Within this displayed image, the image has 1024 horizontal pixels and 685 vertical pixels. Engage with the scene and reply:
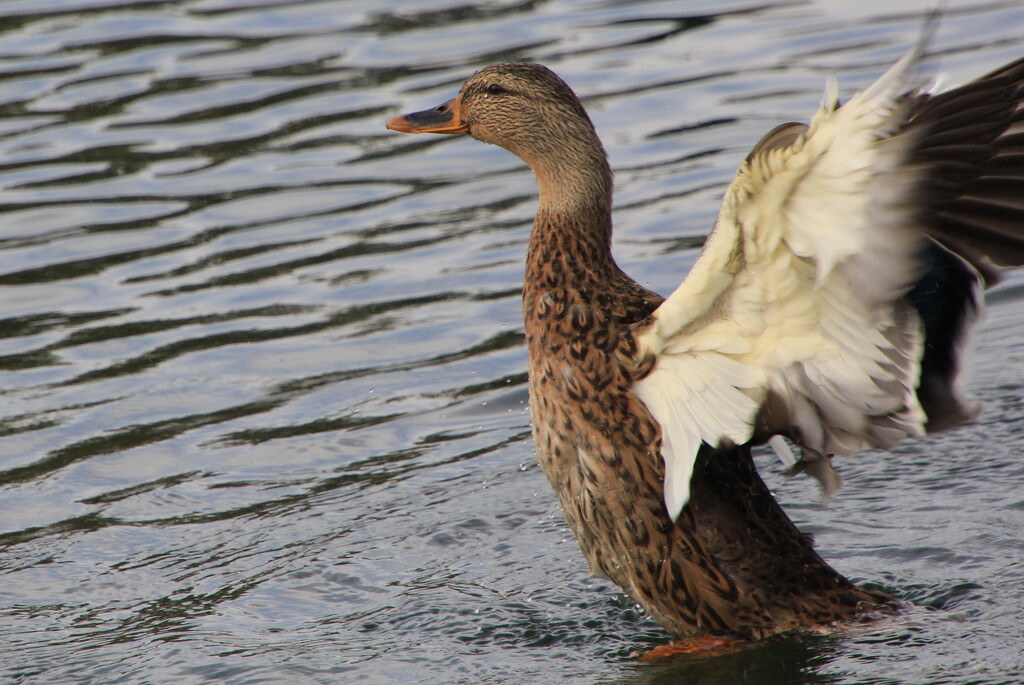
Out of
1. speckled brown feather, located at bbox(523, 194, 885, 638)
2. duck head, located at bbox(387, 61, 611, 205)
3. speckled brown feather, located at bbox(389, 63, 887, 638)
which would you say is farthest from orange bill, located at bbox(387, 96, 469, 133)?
speckled brown feather, located at bbox(523, 194, 885, 638)

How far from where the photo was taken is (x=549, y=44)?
1170 centimetres

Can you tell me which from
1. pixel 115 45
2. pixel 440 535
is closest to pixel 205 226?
pixel 115 45

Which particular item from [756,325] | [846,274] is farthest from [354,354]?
[846,274]

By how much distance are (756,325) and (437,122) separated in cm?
200

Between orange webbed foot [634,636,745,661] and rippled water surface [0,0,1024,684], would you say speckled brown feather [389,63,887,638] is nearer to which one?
orange webbed foot [634,636,745,661]

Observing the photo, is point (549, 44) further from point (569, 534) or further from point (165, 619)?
point (165, 619)

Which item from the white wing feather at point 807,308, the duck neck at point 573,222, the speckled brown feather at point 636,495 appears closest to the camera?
the white wing feather at point 807,308

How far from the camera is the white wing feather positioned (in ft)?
12.4

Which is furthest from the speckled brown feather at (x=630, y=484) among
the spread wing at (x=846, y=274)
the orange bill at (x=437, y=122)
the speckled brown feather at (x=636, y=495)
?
the orange bill at (x=437, y=122)

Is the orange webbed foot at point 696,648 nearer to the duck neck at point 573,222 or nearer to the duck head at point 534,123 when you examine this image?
the duck neck at point 573,222

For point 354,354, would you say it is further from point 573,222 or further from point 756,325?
point 756,325

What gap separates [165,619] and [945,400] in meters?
2.84

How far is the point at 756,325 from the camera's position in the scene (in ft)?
13.7

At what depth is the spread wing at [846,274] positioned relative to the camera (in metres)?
3.81
